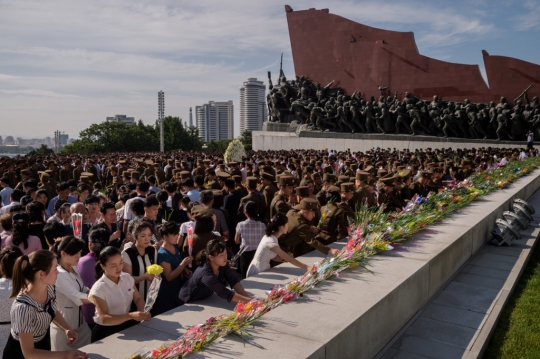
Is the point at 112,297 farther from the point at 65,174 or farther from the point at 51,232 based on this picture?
the point at 65,174

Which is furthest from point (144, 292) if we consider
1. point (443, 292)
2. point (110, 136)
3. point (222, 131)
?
point (222, 131)

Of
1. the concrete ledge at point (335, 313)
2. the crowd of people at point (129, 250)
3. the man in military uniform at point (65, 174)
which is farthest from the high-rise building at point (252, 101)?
the concrete ledge at point (335, 313)

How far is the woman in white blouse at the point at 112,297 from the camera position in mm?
2762

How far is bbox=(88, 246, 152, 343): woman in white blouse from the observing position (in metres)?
2.76

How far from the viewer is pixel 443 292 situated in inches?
185

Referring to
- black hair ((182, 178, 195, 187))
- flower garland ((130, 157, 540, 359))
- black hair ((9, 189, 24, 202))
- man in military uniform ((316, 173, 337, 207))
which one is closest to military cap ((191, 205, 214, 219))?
flower garland ((130, 157, 540, 359))

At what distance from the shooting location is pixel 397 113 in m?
23.7

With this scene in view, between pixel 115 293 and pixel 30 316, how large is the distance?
1.79ft

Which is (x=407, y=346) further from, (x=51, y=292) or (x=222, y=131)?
(x=222, y=131)

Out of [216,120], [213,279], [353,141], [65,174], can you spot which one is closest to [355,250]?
[213,279]

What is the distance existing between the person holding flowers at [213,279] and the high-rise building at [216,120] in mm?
142816

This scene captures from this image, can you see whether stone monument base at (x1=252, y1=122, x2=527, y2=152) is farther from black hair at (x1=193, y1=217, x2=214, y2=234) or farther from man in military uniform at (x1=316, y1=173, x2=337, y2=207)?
black hair at (x1=193, y1=217, x2=214, y2=234)

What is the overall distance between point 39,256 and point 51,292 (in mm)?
355

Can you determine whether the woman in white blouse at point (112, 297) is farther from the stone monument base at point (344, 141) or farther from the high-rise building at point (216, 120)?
the high-rise building at point (216, 120)
